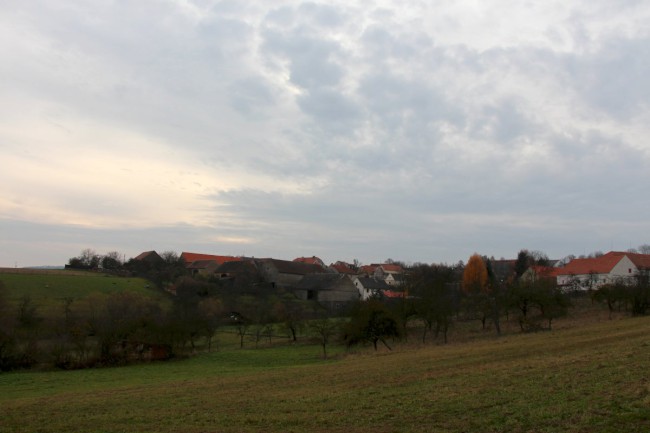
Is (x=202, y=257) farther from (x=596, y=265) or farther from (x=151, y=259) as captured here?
(x=596, y=265)

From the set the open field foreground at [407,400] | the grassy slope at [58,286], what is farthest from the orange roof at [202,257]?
the open field foreground at [407,400]

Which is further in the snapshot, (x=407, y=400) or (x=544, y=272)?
(x=544, y=272)

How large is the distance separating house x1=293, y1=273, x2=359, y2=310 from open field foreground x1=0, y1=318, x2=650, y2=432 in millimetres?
78876

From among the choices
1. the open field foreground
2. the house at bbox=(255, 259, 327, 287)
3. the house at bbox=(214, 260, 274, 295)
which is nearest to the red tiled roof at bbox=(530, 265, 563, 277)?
the house at bbox=(255, 259, 327, 287)

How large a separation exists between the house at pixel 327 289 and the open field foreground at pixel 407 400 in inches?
3105

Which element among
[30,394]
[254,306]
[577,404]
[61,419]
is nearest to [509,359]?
[577,404]

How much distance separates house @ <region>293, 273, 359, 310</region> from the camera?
356 feet

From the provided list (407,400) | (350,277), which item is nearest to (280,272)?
(350,277)

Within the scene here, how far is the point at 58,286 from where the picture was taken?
82.0m

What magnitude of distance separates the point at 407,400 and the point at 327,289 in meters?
92.6

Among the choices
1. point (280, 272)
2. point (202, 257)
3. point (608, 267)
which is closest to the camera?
point (608, 267)

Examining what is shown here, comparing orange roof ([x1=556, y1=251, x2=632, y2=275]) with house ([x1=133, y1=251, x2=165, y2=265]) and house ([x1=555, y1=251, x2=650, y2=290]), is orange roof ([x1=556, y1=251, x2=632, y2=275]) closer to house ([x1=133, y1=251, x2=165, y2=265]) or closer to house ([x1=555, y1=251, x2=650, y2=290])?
house ([x1=555, y1=251, x2=650, y2=290])

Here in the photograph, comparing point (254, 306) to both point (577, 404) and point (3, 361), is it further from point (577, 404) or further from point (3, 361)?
point (577, 404)

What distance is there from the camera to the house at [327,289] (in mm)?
108438
